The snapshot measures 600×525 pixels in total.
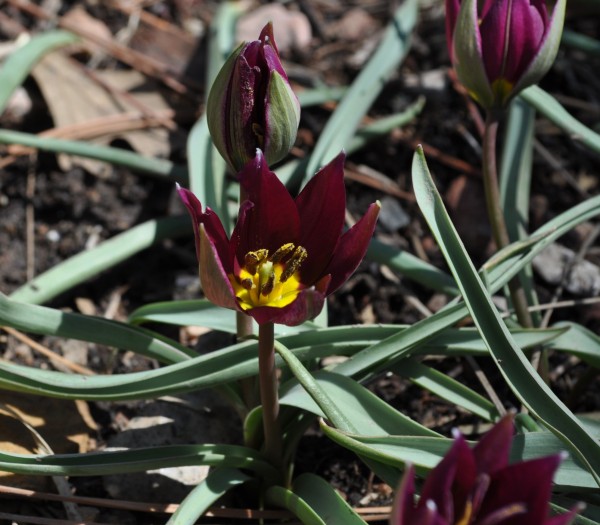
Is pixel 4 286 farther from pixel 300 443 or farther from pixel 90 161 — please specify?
pixel 300 443

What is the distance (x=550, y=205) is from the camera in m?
2.56

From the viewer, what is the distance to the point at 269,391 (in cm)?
145

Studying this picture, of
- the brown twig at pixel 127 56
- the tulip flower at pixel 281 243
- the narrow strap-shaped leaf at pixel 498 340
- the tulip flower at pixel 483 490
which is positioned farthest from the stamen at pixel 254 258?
the brown twig at pixel 127 56

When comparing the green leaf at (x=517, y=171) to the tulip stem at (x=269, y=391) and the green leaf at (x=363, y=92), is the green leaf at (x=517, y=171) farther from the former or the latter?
the tulip stem at (x=269, y=391)

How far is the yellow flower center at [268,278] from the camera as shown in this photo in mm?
1450

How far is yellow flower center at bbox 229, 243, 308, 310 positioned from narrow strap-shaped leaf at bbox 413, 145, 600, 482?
0.87 feet

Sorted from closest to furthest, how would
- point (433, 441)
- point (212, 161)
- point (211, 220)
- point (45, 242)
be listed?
point (211, 220) < point (433, 441) < point (212, 161) < point (45, 242)

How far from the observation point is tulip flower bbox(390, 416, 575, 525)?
96 cm

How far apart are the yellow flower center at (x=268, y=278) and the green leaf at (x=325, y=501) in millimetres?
371

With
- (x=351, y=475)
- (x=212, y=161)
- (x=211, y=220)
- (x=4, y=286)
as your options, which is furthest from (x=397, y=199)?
(x=211, y=220)

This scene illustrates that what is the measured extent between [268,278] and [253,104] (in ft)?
1.02

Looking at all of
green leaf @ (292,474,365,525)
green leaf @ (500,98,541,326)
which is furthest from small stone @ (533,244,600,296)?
green leaf @ (292,474,365,525)

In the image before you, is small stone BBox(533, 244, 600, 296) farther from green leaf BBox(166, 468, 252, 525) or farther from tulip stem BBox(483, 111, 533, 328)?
green leaf BBox(166, 468, 252, 525)

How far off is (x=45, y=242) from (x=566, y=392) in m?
1.54
